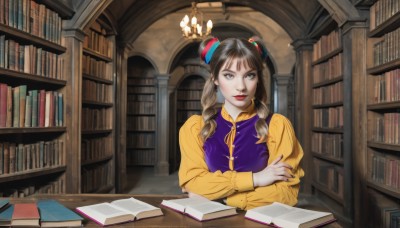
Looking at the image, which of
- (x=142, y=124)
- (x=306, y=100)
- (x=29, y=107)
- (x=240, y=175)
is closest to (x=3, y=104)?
(x=29, y=107)

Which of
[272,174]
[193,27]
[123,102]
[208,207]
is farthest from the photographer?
[193,27]

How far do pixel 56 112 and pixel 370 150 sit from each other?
2.75m

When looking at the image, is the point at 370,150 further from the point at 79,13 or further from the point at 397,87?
the point at 79,13

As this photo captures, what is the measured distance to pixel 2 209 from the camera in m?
1.22

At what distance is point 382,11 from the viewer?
9.38 feet

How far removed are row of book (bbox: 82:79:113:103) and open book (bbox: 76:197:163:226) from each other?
9.30 ft

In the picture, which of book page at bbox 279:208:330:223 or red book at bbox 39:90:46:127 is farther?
red book at bbox 39:90:46:127

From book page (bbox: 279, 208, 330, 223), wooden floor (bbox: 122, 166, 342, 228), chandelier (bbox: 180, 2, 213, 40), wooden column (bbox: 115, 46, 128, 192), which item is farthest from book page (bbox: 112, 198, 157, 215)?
chandelier (bbox: 180, 2, 213, 40)

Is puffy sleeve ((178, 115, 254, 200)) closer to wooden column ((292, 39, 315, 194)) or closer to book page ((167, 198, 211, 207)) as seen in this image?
book page ((167, 198, 211, 207))

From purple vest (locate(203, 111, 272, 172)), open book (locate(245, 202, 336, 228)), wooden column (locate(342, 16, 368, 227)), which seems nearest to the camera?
open book (locate(245, 202, 336, 228))

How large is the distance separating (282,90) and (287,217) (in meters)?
6.39

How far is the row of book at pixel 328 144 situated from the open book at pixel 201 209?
2.94 meters

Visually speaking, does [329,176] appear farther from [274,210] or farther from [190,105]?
[190,105]

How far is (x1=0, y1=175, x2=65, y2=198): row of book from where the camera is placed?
2678 millimetres
